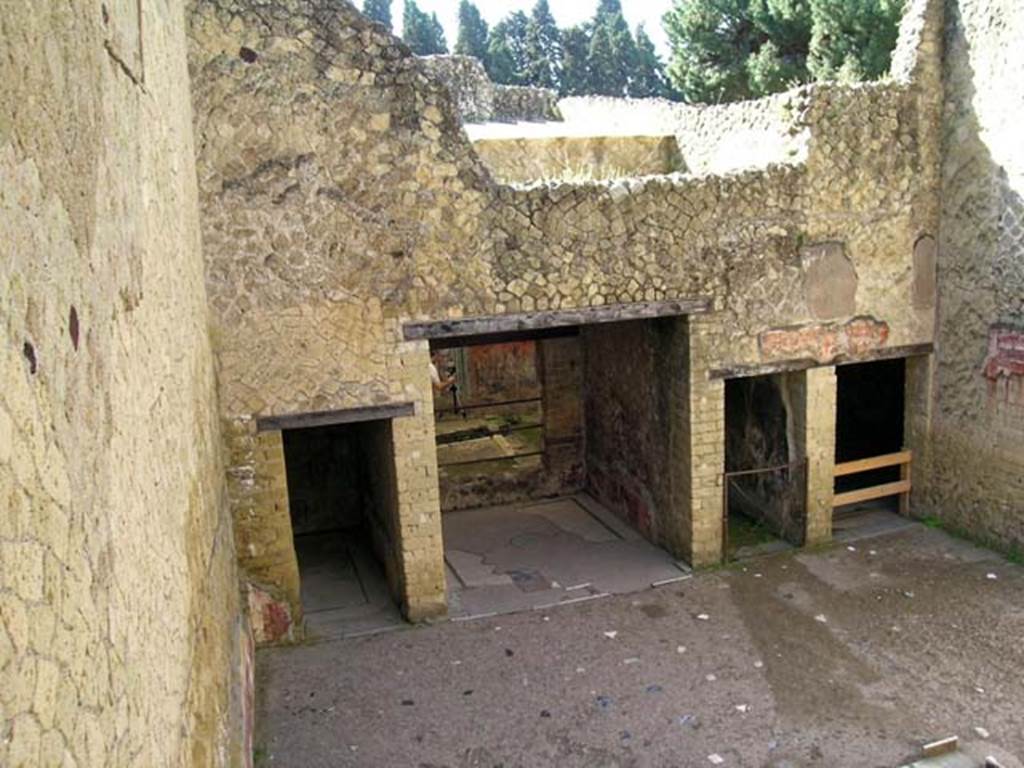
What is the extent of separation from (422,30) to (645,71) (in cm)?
1307

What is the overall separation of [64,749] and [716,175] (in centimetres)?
672

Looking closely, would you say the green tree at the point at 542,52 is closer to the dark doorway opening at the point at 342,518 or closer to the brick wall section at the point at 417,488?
the dark doorway opening at the point at 342,518

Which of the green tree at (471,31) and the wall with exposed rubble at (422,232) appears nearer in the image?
the wall with exposed rubble at (422,232)

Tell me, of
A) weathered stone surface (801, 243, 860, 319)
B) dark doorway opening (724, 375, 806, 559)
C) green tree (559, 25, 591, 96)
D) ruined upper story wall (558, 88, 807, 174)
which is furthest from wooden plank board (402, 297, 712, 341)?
green tree (559, 25, 591, 96)

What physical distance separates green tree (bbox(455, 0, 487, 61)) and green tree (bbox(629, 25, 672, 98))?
309 inches

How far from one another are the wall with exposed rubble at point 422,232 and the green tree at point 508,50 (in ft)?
115

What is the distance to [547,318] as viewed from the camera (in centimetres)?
704

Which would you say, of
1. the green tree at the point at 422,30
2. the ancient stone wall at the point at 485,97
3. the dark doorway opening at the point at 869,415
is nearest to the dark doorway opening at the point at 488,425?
the dark doorway opening at the point at 869,415

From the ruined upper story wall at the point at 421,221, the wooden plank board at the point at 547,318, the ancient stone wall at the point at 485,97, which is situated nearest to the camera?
the ruined upper story wall at the point at 421,221

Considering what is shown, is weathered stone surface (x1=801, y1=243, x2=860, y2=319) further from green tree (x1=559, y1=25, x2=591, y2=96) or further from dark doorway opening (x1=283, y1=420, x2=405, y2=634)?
green tree (x1=559, y1=25, x2=591, y2=96)

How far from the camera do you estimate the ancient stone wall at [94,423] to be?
1520mm

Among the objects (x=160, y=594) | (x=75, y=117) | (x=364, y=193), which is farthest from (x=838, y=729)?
(x=75, y=117)

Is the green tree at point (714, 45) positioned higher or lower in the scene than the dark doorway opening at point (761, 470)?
higher

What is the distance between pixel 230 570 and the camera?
5672 mm
